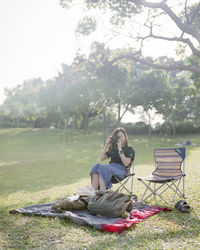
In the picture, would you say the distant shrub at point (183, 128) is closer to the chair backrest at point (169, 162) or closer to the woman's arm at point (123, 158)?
the chair backrest at point (169, 162)

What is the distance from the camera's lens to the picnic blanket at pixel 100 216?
3.33 meters

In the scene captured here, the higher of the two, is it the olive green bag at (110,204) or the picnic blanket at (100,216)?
the olive green bag at (110,204)

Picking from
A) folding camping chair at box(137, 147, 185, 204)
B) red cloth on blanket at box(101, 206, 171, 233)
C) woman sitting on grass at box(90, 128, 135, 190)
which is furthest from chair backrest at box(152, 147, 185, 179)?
red cloth on blanket at box(101, 206, 171, 233)

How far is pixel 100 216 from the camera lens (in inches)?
149

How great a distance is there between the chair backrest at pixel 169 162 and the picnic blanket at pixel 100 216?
0.83 m

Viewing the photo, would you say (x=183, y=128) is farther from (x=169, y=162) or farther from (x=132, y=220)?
(x=132, y=220)

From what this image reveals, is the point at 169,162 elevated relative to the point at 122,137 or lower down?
lower down

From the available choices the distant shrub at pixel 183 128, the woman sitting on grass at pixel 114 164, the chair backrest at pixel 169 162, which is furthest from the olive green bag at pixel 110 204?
the distant shrub at pixel 183 128

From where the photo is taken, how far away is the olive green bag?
370cm

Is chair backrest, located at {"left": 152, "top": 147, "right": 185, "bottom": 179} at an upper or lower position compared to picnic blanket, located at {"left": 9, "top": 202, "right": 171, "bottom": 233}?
upper

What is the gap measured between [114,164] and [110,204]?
125cm

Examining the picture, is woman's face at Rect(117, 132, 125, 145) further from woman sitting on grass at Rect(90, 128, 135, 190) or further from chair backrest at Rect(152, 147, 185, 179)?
chair backrest at Rect(152, 147, 185, 179)

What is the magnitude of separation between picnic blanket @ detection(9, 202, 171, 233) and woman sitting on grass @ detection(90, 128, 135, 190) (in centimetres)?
65

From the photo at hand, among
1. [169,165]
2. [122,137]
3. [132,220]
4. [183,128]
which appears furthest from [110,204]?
[183,128]
